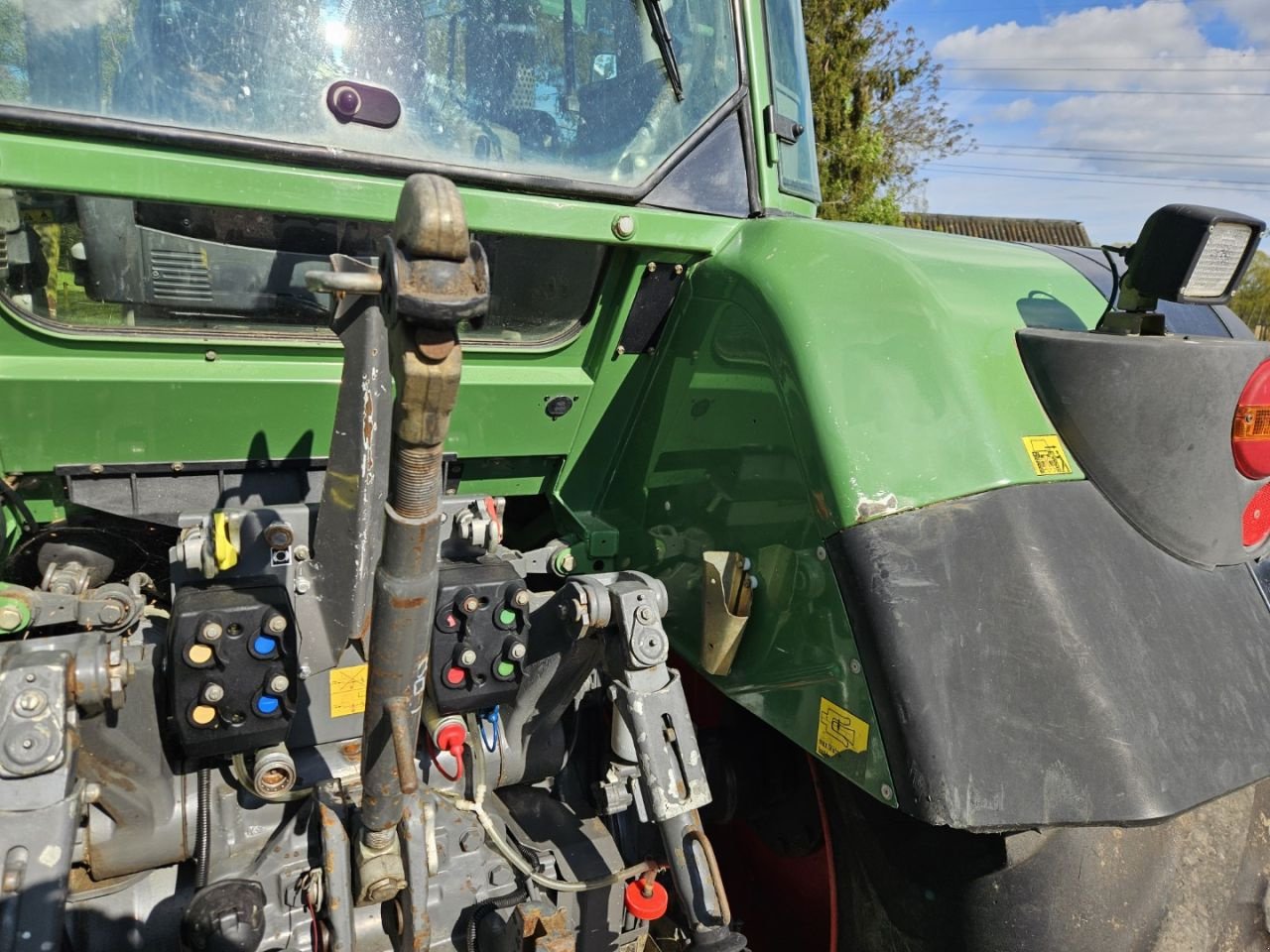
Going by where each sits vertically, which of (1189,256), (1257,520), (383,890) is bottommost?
(383,890)

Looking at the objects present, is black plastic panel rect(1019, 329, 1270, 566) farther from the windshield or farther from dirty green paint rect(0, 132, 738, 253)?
the windshield

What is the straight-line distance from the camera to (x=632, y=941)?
1.93 metres

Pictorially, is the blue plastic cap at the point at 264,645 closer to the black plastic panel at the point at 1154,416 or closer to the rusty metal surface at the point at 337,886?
the rusty metal surface at the point at 337,886

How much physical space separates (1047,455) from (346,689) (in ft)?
4.67

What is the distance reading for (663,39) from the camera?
1839 mm

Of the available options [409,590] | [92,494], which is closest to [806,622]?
[409,590]

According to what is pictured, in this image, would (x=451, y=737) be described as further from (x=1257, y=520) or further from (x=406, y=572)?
(x=1257, y=520)

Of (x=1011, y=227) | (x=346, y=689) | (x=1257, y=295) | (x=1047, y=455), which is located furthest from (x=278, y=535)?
(x=1257, y=295)

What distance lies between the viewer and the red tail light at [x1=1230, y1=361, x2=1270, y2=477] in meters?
1.55

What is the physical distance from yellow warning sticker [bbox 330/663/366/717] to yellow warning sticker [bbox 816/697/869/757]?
0.93 meters

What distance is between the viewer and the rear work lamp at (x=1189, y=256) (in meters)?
1.52

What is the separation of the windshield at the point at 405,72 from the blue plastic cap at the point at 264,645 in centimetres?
86

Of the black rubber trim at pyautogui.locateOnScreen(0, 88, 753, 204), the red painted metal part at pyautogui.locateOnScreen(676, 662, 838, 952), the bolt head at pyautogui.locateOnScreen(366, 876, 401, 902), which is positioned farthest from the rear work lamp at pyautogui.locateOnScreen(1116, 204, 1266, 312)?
the bolt head at pyautogui.locateOnScreen(366, 876, 401, 902)

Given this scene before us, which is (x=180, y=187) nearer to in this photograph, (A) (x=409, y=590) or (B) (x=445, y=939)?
(A) (x=409, y=590)
